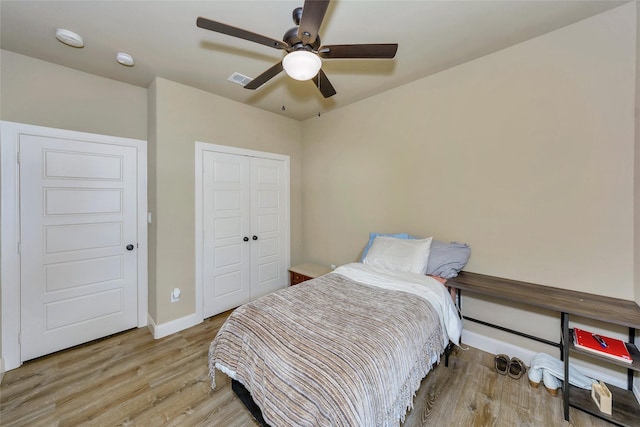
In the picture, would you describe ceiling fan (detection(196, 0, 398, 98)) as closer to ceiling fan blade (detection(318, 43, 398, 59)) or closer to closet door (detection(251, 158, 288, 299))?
ceiling fan blade (detection(318, 43, 398, 59))

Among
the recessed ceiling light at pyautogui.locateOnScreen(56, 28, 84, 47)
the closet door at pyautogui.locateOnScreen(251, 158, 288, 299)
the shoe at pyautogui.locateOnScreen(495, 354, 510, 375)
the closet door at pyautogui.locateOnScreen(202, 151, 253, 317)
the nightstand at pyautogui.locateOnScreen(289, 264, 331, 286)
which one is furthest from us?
the closet door at pyautogui.locateOnScreen(251, 158, 288, 299)

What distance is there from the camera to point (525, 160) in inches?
81.8

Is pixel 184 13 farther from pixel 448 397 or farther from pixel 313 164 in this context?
pixel 448 397

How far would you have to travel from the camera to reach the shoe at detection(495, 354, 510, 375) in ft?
6.70

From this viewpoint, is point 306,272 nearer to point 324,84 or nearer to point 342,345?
point 342,345

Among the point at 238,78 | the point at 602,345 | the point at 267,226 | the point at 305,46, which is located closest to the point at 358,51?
the point at 305,46

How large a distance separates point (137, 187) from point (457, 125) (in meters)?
3.53

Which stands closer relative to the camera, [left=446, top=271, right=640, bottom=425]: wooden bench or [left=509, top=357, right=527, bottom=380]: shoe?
[left=446, top=271, right=640, bottom=425]: wooden bench

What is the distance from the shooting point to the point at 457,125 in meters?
2.44

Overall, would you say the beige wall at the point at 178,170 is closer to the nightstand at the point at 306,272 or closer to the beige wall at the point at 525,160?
the nightstand at the point at 306,272

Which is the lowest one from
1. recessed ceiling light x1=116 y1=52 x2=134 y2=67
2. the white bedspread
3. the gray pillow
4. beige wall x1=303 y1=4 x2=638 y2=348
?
the white bedspread

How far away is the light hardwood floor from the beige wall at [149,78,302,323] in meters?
0.61

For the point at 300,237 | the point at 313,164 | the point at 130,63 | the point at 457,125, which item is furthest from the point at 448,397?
the point at 130,63

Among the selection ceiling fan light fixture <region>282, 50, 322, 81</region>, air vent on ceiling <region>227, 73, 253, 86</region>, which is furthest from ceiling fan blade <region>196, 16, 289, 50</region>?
air vent on ceiling <region>227, 73, 253, 86</region>
